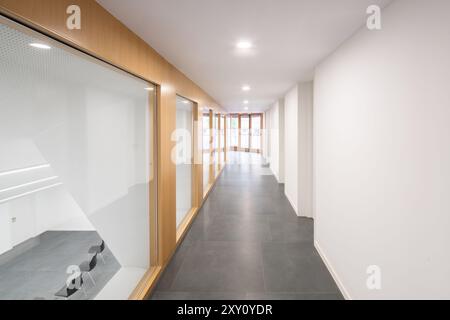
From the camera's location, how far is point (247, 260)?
3553 millimetres

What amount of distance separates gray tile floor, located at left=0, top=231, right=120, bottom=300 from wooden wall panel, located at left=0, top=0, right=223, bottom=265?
0.71 metres

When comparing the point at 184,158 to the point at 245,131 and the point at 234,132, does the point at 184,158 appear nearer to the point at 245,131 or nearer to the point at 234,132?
the point at 245,131

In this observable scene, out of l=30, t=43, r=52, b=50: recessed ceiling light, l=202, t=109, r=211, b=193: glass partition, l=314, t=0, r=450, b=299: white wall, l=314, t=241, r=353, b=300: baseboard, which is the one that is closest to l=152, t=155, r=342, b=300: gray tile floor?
l=314, t=241, r=353, b=300: baseboard

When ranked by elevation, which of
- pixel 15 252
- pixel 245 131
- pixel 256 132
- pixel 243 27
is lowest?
pixel 15 252

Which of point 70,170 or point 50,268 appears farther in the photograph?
point 50,268

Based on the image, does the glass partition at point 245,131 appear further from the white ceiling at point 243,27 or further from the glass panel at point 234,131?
the white ceiling at point 243,27

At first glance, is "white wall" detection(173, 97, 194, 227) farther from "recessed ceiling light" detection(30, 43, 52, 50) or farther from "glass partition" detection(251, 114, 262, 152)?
"glass partition" detection(251, 114, 262, 152)

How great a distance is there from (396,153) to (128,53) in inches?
85.7

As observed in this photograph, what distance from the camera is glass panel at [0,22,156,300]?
1.44 m

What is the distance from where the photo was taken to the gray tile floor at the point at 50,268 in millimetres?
1811

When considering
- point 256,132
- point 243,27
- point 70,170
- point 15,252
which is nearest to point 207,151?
point 243,27

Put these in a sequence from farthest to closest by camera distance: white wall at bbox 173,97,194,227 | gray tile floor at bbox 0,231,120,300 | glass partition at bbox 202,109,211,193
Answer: glass partition at bbox 202,109,211,193
white wall at bbox 173,97,194,227
gray tile floor at bbox 0,231,120,300
